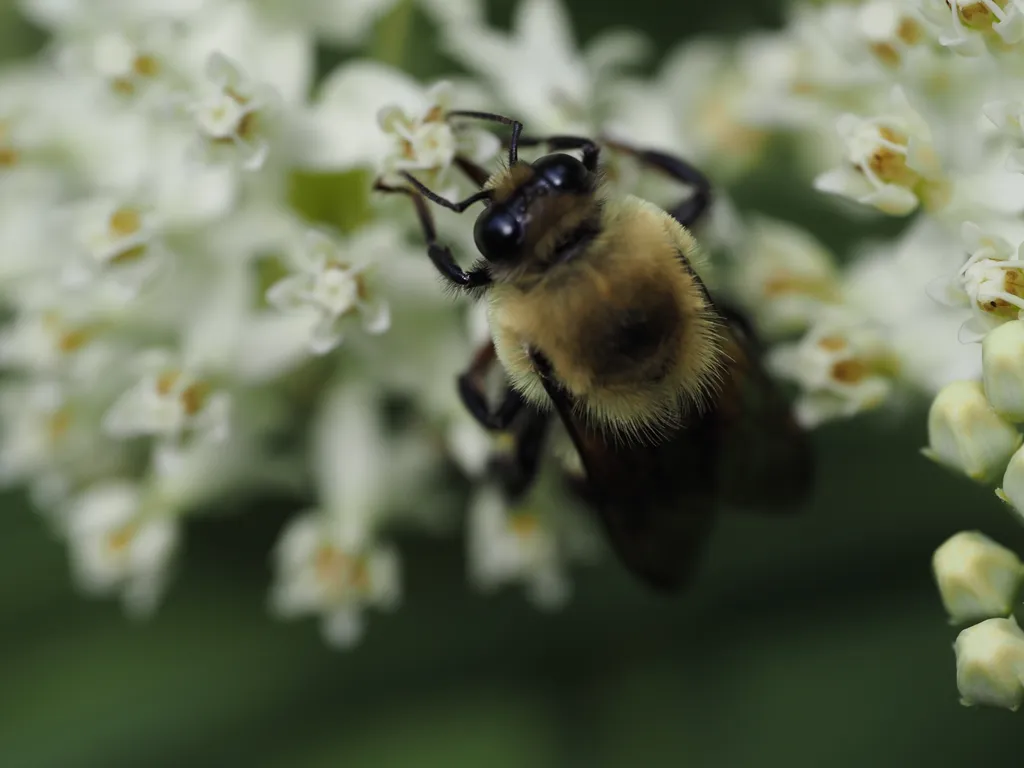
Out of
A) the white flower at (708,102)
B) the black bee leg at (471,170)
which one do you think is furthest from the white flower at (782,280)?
the black bee leg at (471,170)

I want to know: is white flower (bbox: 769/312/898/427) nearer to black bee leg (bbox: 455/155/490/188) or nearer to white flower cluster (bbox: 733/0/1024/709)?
white flower cluster (bbox: 733/0/1024/709)

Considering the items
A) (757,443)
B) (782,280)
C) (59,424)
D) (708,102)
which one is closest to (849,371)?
(757,443)

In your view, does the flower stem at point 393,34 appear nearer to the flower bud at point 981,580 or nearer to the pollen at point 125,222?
the pollen at point 125,222

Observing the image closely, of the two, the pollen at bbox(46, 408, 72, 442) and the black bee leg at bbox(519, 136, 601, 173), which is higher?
the black bee leg at bbox(519, 136, 601, 173)

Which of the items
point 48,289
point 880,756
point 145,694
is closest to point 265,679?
point 145,694

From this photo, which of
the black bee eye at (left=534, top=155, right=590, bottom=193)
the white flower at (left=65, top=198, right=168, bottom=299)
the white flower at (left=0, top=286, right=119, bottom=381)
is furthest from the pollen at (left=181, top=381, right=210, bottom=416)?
the black bee eye at (left=534, top=155, right=590, bottom=193)

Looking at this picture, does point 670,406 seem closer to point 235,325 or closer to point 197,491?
point 235,325

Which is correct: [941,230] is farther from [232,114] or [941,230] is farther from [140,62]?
[140,62]

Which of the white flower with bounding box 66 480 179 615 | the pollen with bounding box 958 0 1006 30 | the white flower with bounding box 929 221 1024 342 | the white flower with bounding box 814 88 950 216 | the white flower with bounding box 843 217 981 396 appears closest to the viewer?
the white flower with bounding box 929 221 1024 342
